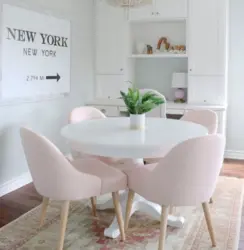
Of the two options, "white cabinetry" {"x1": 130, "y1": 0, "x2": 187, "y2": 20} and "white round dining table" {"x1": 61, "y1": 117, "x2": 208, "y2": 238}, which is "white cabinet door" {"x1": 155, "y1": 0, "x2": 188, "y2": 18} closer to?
"white cabinetry" {"x1": 130, "y1": 0, "x2": 187, "y2": 20}

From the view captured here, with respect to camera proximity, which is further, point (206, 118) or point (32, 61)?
point (32, 61)

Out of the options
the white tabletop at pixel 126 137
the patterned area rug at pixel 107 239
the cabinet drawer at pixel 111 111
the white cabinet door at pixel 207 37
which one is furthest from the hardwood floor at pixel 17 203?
the white cabinet door at pixel 207 37

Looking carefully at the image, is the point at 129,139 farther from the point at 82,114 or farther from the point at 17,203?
the point at 17,203

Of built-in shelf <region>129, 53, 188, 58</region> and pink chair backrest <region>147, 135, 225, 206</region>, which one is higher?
built-in shelf <region>129, 53, 188, 58</region>

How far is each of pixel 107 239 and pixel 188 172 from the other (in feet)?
2.73

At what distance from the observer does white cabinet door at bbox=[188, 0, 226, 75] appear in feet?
15.3

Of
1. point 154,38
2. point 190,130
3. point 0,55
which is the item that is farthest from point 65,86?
point 190,130

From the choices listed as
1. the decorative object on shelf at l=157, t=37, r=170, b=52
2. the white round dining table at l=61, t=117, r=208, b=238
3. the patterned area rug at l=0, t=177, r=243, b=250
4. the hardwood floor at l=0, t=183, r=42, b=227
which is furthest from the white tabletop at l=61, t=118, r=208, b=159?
the decorative object on shelf at l=157, t=37, r=170, b=52

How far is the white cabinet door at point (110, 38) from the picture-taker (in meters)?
5.12

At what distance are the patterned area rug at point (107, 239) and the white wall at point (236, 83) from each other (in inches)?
71.3

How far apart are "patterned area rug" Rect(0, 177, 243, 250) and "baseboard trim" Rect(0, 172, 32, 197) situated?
1.79 feet

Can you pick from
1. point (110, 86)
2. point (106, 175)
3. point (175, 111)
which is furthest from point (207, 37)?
point (106, 175)

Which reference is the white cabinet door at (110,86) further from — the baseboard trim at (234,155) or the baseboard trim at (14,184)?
the baseboard trim at (14,184)

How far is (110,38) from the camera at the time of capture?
518cm
